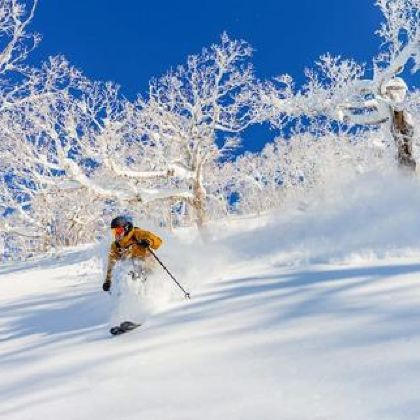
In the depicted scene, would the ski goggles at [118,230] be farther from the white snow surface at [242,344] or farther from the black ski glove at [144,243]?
the white snow surface at [242,344]

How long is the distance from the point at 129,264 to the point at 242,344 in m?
3.71

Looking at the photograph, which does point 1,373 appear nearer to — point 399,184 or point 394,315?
point 394,315

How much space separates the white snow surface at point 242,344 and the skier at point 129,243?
0.50 meters

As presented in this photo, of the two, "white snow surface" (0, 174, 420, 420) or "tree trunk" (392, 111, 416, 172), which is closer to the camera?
"white snow surface" (0, 174, 420, 420)

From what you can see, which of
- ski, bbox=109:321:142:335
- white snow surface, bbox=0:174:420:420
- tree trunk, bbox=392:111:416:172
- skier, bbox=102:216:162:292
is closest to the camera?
white snow surface, bbox=0:174:420:420

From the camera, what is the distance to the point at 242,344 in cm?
534

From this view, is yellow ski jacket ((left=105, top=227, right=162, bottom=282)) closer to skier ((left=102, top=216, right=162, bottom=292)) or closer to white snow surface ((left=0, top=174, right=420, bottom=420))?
skier ((left=102, top=216, right=162, bottom=292))

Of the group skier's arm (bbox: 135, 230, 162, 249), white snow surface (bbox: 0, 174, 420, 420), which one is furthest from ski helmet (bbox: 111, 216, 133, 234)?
white snow surface (bbox: 0, 174, 420, 420)

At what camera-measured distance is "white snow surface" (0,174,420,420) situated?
148 inches

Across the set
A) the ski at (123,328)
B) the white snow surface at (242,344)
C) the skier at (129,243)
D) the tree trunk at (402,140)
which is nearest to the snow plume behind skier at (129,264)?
the skier at (129,243)

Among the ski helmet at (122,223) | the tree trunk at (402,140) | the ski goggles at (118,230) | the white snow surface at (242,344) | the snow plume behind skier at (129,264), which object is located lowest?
the white snow surface at (242,344)

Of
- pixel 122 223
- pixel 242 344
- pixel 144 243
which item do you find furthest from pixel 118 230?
pixel 242 344

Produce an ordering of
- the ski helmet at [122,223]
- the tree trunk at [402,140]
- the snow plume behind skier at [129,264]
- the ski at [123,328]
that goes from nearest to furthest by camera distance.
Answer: the ski at [123,328] < the snow plume behind skier at [129,264] < the ski helmet at [122,223] < the tree trunk at [402,140]

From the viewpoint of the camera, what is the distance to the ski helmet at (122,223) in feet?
28.4
